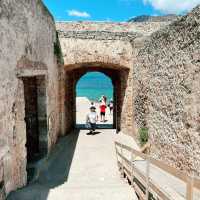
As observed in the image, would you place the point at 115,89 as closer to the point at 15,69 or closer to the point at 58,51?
the point at 58,51

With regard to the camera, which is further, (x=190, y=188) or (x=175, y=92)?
(x=175, y=92)

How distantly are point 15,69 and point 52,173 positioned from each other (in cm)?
290

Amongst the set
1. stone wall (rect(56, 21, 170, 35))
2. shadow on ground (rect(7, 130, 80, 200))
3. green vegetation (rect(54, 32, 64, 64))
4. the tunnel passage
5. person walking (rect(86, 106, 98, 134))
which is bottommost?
→ shadow on ground (rect(7, 130, 80, 200))

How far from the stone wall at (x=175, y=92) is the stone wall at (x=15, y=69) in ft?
9.63

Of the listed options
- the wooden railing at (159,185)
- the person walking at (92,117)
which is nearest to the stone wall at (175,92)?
the wooden railing at (159,185)

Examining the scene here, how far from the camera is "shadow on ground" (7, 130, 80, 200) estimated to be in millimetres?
4607

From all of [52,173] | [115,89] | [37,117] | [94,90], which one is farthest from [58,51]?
[94,90]

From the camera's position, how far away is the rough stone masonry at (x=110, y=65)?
478cm

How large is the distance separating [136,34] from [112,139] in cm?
382

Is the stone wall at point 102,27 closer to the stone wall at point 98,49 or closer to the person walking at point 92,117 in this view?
the stone wall at point 98,49

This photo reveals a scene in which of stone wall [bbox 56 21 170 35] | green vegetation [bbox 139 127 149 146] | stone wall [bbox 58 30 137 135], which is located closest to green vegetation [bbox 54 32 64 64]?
stone wall [bbox 58 30 137 135]

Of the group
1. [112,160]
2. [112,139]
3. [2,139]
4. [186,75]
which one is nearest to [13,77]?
[2,139]

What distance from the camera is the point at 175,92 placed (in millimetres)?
5992

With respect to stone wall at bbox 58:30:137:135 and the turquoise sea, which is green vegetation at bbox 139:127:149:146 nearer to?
stone wall at bbox 58:30:137:135
